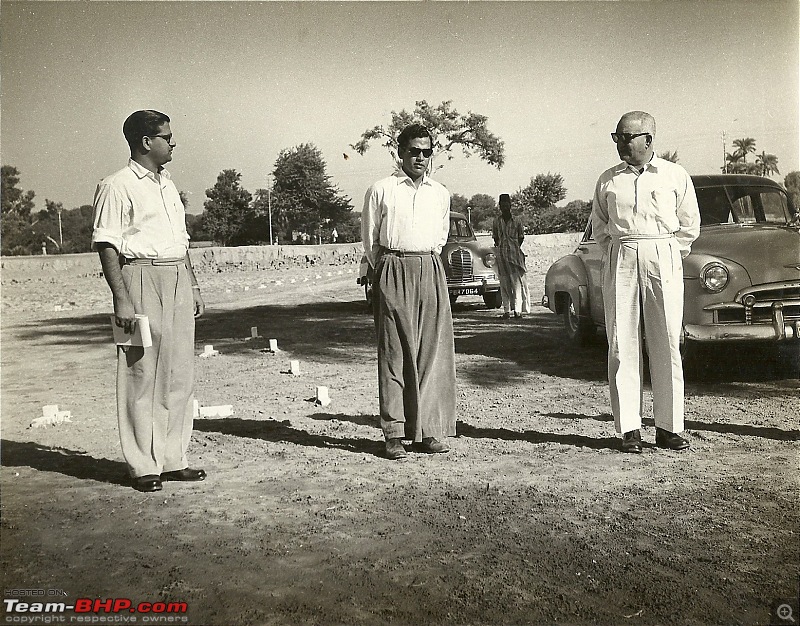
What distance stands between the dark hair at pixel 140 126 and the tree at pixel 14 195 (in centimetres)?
68

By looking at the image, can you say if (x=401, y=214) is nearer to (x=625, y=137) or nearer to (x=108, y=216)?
(x=625, y=137)

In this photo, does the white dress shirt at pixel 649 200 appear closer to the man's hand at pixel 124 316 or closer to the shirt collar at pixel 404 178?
the shirt collar at pixel 404 178

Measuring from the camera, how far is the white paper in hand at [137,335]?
4.11m

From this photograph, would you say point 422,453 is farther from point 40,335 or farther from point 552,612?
point 40,335

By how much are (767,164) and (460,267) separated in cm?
783

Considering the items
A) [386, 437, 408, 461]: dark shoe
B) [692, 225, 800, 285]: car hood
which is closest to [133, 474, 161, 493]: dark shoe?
[386, 437, 408, 461]: dark shoe

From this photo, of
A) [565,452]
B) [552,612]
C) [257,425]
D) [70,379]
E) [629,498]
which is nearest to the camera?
[552,612]

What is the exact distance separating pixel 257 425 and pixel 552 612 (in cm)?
351

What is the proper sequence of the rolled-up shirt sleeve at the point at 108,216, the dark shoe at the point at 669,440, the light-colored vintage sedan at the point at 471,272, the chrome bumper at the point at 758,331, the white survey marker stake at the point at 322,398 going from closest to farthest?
the rolled-up shirt sleeve at the point at 108,216 < the dark shoe at the point at 669,440 < the chrome bumper at the point at 758,331 < the white survey marker stake at the point at 322,398 < the light-colored vintage sedan at the point at 471,272

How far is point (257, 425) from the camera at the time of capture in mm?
5875

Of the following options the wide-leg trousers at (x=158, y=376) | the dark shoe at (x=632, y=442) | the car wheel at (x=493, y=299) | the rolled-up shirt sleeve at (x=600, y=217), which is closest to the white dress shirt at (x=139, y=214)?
the wide-leg trousers at (x=158, y=376)

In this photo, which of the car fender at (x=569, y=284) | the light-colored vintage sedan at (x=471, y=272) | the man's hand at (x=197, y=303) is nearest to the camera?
the man's hand at (x=197, y=303)

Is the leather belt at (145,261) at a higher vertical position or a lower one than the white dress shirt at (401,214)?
lower

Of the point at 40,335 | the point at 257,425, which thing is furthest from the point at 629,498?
the point at 40,335
